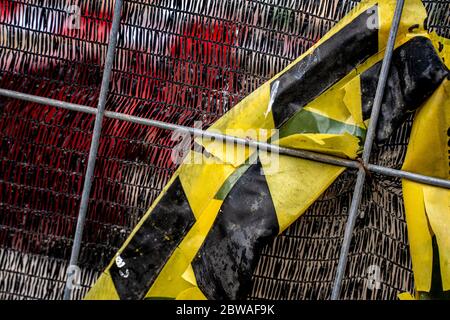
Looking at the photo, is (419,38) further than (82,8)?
No

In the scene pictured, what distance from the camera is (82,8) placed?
202 cm

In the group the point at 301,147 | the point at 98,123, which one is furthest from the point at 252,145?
the point at 98,123

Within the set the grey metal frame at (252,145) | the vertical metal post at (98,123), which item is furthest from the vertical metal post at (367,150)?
A: the vertical metal post at (98,123)

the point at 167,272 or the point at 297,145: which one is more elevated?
the point at 297,145

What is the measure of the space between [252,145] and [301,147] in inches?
6.5

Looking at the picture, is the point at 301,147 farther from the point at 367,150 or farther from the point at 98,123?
the point at 98,123

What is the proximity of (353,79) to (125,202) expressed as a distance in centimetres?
91

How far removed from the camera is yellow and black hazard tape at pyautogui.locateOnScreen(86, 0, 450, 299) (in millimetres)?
1866

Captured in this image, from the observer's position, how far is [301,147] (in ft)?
6.25

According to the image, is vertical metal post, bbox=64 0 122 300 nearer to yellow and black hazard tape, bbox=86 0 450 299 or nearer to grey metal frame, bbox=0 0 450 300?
grey metal frame, bbox=0 0 450 300

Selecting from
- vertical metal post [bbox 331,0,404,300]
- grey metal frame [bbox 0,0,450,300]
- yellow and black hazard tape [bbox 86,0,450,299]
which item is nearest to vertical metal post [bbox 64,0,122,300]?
grey metal frame [bbox 0,0,450,300]

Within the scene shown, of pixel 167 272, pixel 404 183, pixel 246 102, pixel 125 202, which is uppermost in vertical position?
pixel 246 102
